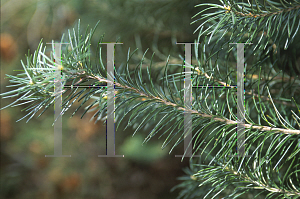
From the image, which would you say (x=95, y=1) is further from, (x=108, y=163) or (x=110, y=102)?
(x=108, y=163)

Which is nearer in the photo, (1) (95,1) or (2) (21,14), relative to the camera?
(1) (95,1)

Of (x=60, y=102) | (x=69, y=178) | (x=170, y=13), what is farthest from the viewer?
(x=69, y=178)

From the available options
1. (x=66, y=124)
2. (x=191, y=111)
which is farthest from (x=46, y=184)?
(x=191, y=111)

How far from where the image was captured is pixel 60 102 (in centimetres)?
21

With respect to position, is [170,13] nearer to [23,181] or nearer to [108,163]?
[108,163]

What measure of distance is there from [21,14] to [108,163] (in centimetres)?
64

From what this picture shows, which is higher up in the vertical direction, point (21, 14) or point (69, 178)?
point (21, 14)

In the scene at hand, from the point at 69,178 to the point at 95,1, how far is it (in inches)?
25.4

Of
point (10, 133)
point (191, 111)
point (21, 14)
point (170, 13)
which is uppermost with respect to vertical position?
point (21, 14)

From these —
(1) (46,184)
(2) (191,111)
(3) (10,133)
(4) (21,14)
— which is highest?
(4) (21,14)

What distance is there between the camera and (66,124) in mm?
917

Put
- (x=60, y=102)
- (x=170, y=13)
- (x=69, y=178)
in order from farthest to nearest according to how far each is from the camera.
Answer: (x=69, y=178) → (x=170, y=13) → (x=60, y=102)

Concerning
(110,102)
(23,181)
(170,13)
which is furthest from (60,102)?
(23,181)

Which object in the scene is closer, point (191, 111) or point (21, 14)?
point (191, 111)
